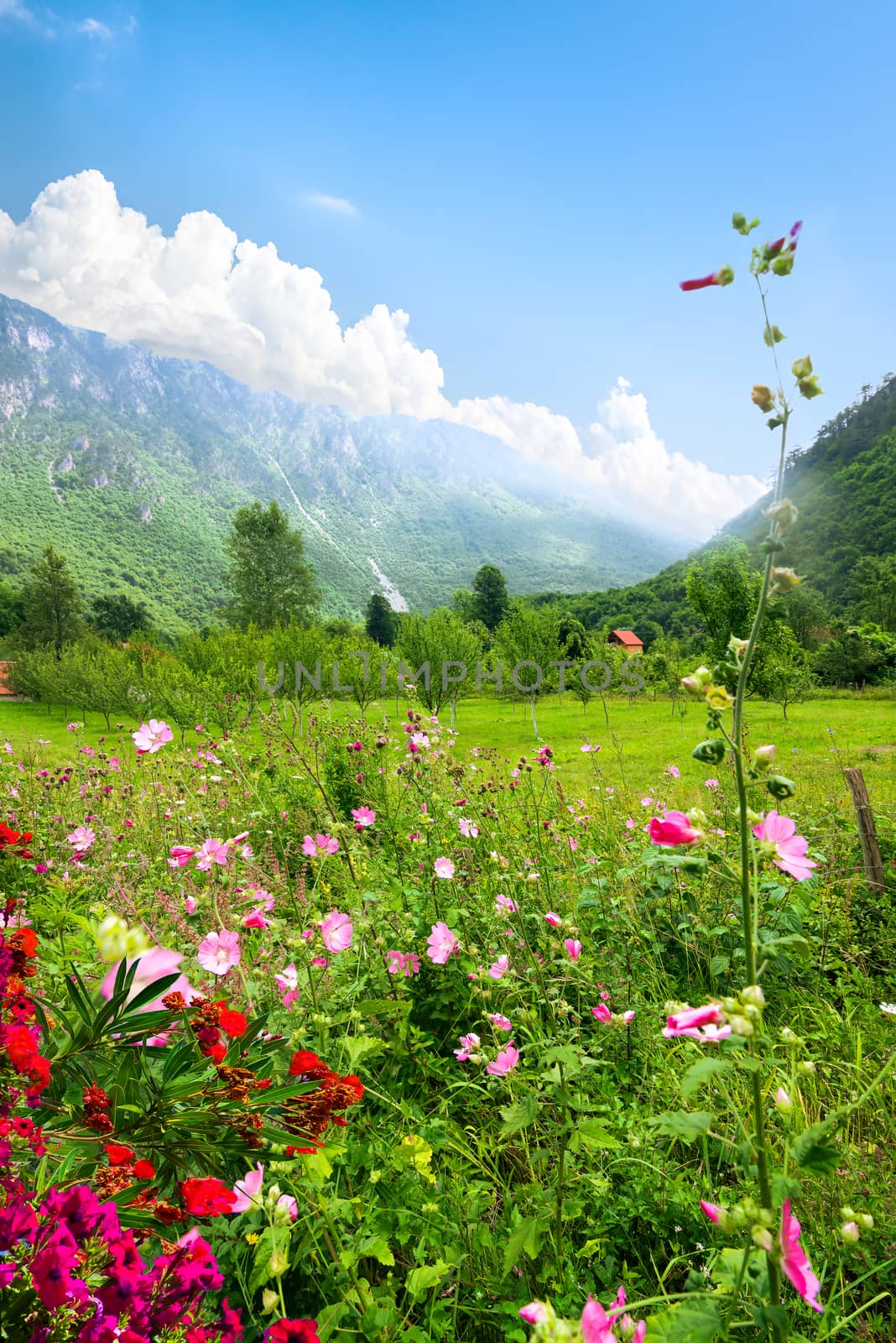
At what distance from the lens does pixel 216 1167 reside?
970 millimetres

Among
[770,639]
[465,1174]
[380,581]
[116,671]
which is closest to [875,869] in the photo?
[465,1174]

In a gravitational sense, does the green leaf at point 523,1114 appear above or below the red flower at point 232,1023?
below

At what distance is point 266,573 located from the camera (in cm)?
4006

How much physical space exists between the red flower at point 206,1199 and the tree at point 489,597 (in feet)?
181

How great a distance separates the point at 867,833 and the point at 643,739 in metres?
13.2

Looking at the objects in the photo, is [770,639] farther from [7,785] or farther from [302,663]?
[7,785]

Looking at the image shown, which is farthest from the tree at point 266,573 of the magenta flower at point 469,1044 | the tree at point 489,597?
the magenta flower at point 469,1044

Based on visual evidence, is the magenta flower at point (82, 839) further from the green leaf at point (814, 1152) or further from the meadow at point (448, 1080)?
the green leaf at point (814, 1152)

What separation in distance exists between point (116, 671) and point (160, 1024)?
24655mm

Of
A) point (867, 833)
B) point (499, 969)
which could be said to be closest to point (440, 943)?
point (499, 969)

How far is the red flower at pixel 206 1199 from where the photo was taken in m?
0.80

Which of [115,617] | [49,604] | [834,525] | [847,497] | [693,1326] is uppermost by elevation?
[847,497]

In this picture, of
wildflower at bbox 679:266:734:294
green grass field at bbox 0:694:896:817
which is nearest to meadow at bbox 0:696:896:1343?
wildflower at bbox 679:266:734:294

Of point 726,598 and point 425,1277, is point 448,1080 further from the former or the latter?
point 726,598
